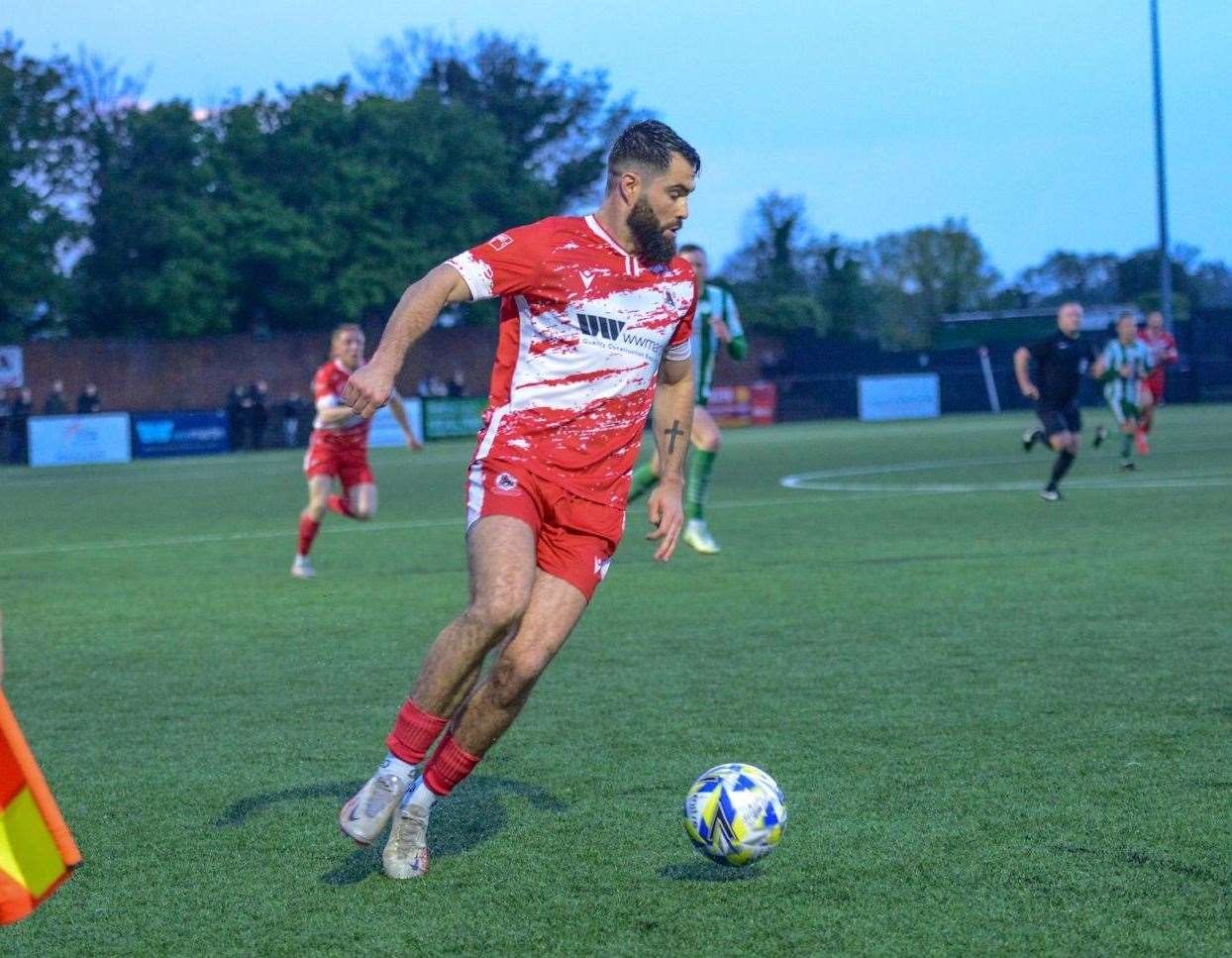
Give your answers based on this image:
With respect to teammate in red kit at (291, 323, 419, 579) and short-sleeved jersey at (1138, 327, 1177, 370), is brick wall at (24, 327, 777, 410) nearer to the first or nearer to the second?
short-sleeved jersey at (1138, 327, 1177, 370)

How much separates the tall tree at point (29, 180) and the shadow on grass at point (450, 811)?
51309 millimetres

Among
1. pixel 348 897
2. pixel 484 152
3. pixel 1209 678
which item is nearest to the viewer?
pixel 348 897

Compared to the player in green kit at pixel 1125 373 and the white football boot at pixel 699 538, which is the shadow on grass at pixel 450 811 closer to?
the white football boot at pixel 699 538

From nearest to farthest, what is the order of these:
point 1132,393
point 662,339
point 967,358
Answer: point 662,339
point 1132,393
point 967,358

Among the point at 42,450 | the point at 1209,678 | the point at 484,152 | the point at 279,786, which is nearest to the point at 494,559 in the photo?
the point at 279,786

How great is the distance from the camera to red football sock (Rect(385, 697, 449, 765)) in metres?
5.02

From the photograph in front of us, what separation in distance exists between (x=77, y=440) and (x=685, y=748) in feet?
118

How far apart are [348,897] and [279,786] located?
1.38 metres

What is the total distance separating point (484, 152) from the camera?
69.1 metres

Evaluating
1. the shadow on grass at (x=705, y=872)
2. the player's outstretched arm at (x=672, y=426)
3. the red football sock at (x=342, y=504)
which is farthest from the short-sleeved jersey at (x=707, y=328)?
the shadow on grass at (x=705, y=872)

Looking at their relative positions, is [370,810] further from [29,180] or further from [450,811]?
[29,180]

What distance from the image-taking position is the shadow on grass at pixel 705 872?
4.82 m

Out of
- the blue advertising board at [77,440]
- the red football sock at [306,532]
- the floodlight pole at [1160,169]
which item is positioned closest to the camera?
the red football sock at [306,532]

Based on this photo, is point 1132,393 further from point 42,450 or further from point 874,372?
point 874,372
